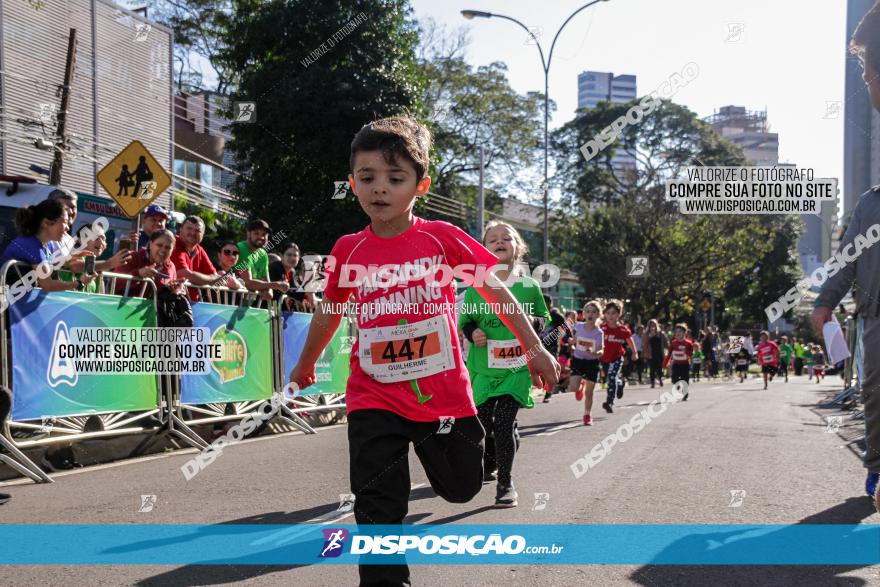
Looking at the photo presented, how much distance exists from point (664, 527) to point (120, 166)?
306 inches

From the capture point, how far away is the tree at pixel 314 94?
2539cm

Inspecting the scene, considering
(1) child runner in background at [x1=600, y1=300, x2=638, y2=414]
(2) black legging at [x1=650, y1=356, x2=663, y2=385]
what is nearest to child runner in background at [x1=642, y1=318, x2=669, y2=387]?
(2) black legging at [x1=650, y1=356, x2=663, y2=385]

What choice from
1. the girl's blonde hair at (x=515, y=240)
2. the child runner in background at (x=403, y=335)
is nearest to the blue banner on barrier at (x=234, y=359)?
the girl's blonde hair at (x=515, y=240)

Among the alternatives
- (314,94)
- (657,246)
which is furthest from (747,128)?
(314,94)

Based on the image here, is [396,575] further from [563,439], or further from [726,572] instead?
[563,439]

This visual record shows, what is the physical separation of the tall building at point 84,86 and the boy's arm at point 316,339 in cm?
1930

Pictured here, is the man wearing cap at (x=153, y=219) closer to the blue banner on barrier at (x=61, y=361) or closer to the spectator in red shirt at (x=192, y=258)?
→ the spectator in red shirt at (x=192, y=258)

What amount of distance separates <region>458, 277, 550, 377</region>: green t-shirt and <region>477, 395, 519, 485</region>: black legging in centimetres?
30

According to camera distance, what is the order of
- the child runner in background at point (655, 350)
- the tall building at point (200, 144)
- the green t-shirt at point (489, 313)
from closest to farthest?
the green t-shirt at point (489, 313)
the child runner in background at point (655, 350)
the tall building at point (200, 144)

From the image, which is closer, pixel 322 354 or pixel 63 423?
pixel 63 423

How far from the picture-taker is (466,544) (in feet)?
16.7

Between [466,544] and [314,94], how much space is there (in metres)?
21.7

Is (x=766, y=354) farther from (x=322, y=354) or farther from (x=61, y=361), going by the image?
(x=61, y=361)

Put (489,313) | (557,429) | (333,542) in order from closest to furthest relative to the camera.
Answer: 1. (333,542)
2. (489,313)
3. (557,429)
